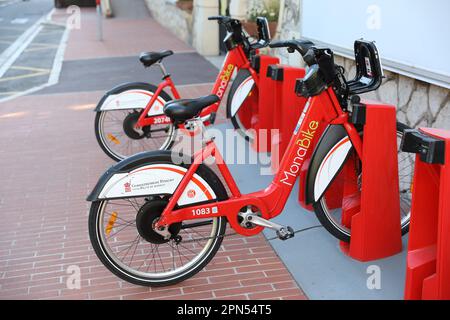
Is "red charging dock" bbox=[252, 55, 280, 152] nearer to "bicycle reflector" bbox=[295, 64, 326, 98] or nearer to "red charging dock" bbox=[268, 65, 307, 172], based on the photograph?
"red charging dock" bbox=[268, 65, 307, 172]

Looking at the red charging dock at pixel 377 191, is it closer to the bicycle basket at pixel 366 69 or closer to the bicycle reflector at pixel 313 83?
the bicycle basket at pixel 366 69

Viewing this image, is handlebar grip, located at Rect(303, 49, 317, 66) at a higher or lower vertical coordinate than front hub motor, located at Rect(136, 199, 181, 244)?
higher

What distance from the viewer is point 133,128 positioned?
19.4 ft

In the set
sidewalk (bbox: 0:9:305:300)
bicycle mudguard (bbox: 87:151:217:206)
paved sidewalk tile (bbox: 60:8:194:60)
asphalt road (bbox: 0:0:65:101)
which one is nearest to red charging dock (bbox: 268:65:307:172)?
sidewalk (bbox: 0:9:305:300)

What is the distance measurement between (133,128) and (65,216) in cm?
119

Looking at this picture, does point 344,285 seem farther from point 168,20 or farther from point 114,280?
point 168,20

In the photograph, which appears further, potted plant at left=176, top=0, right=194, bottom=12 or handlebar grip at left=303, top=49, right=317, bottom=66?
potted plant at left=176, top=0, right=194, bottom=12

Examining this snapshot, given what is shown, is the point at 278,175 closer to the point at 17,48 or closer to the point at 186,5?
the point at 186,5

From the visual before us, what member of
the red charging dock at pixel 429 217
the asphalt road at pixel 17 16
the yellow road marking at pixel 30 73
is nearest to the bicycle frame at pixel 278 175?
the red charging dock at pixel 429 217

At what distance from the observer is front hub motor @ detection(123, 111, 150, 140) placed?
5.88 meters

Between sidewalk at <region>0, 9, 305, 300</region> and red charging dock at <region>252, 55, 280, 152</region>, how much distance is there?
5.09 feet

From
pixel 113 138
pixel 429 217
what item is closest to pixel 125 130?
pixel 113 138

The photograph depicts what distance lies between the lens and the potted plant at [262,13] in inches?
362

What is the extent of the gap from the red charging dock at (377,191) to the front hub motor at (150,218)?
1.18 m
